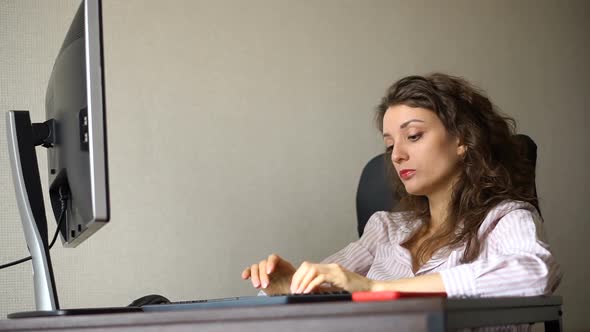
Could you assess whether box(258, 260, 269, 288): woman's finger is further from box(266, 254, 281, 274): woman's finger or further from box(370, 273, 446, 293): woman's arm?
box(370, 273, 446, 293): woman's arm

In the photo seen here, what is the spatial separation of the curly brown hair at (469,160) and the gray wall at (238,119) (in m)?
0.61

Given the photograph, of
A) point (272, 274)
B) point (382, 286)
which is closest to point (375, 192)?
point (272, 274)

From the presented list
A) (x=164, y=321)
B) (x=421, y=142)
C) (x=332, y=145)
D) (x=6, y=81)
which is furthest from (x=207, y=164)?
(x=164, y=321)

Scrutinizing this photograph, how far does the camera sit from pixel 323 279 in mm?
1237

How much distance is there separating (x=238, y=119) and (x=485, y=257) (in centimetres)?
109

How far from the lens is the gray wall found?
239cm

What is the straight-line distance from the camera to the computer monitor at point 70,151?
1.10m

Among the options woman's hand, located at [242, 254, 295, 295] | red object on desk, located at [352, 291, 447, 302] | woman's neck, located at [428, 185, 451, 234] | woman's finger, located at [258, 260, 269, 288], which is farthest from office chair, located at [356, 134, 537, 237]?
red object on desk, located at [352, 291, 447, 302]

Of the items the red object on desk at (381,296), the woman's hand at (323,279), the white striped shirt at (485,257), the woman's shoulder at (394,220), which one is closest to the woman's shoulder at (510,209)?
the white striped shirt at (485,257)

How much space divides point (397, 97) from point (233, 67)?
30.0 inches

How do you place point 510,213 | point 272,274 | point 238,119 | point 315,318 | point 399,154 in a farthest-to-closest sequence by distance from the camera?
point 238,119
point 399,154
point 510,213
point 272,274
point 315,318

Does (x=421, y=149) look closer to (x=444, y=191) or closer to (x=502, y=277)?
(x=444, y=191)

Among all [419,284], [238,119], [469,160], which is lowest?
[419,284]

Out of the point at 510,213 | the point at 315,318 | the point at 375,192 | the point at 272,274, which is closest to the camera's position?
the point at 315,318
